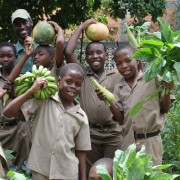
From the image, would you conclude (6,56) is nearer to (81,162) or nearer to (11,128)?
(11,128)

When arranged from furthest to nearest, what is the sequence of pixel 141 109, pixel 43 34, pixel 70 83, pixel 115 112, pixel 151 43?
pixel 43 34 → pixel 115 112 → pixel 141 109 → pixel 70 83 → pixel 151 43

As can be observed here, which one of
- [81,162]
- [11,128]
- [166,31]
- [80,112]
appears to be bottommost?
[81,162]

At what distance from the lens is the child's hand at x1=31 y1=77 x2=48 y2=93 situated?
12.0 feet

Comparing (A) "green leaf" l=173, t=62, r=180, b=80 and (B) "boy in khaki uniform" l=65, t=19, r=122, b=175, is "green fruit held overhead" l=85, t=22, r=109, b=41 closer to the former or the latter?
(B) "boy in khaki uniform" l=65, t=19, r=122, b=175

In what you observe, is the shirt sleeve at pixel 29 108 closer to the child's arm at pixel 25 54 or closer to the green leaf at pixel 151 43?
the child's arm at pixel 25 54

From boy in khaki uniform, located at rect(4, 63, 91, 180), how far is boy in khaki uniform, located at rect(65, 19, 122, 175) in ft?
2.24

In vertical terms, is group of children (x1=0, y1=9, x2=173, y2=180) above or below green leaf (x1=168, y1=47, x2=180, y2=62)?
below

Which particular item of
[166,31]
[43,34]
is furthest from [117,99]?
[166,31]

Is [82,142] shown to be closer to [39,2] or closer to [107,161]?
[107,161]

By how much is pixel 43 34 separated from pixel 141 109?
4.08 feet

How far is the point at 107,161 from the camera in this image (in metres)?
3.86

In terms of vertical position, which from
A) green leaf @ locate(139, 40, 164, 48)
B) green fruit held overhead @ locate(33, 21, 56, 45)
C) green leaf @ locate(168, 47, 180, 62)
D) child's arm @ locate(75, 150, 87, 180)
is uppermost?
green fruit held overhead @ locate(33, 21, 56, 45)

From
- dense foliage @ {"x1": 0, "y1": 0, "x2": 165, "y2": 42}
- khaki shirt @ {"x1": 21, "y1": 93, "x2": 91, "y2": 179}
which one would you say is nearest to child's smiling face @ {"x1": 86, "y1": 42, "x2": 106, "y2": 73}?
khaki shirt @ {"x1": 21, "y1": 93, "x2": 91, "y2": 179}

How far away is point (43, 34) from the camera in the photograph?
462 cm
